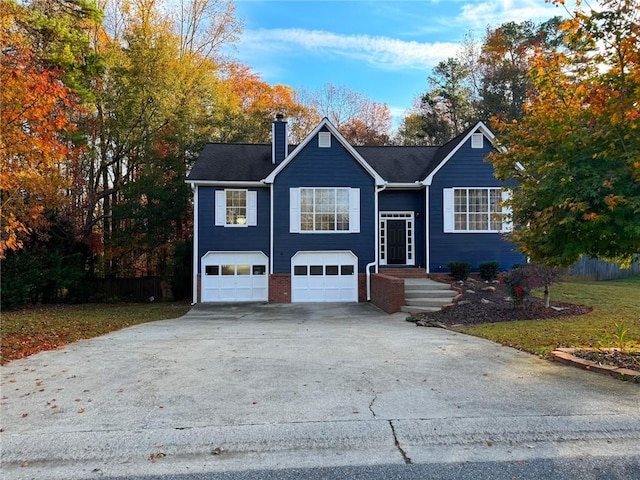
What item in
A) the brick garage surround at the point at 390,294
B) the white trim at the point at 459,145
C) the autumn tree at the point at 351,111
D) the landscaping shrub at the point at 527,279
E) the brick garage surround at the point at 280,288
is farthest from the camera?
the autumn tree at the point at 351,111

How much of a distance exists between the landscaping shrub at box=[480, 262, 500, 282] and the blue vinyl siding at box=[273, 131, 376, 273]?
4.47m

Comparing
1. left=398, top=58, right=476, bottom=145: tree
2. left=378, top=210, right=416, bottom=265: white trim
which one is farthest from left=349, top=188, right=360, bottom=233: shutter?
left=398, top=58, right=476, bottom=145: tree

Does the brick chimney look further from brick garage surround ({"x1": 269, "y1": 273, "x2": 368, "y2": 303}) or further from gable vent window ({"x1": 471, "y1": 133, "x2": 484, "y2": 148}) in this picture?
gable vent window ({"x1": 471, "y1": 133, "x2": 484, "y2": 148})

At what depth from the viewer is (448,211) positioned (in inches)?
730

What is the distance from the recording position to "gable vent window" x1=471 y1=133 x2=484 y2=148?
61.1ft

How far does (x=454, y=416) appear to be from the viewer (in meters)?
4.58

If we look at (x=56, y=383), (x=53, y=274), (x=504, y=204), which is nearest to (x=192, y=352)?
(x=56, y=383)

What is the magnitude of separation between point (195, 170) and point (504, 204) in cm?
1419

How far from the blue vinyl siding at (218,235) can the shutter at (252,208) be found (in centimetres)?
30

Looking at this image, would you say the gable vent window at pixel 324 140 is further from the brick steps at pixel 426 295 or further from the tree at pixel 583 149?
the tree at pixel 583 149

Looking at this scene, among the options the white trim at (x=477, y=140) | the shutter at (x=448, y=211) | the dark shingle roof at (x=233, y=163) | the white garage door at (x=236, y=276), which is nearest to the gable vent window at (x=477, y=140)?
the white trim at (x=477, y=140)

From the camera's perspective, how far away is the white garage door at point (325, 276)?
710 inches

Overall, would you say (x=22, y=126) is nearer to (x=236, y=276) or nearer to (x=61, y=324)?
(x=61, y=324)

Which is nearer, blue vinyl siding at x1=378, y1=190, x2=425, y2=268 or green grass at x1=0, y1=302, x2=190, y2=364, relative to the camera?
green grass at x1=0, y1=302, x2=190, y2=364
